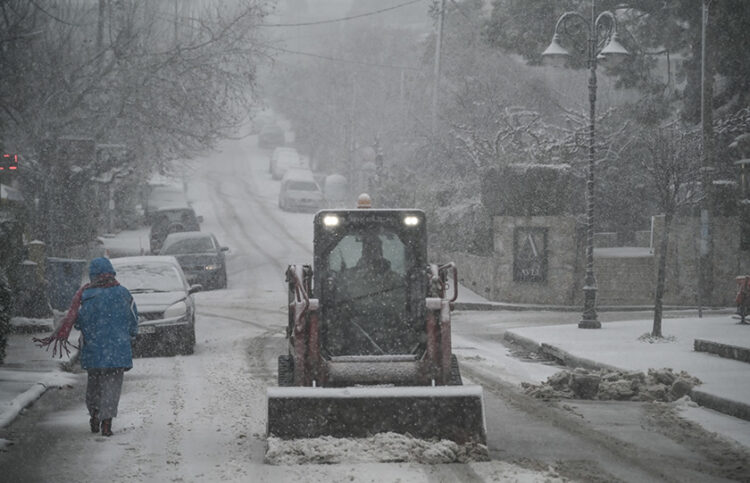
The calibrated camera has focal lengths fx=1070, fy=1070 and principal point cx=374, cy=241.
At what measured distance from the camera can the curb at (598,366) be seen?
11969 millimetres

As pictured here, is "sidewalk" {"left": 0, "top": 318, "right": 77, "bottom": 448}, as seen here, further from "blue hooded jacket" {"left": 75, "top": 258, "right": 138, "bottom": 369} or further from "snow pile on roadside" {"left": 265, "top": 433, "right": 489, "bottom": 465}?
"snow pile on roadside" {"left": 265, "top": 433, "right": 489, "bottom": 465}

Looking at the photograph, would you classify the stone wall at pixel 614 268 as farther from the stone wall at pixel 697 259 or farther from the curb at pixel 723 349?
the curb at pixel 723 349

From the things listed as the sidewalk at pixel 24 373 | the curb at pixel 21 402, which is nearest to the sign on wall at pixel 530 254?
the sidewalk at pixel 24 373

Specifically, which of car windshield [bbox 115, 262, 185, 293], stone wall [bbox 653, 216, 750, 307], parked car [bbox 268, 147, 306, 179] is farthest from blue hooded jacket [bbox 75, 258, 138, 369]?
parked car [bbox 268, 147, 306, 179]

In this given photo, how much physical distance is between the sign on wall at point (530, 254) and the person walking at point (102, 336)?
66.2 ft

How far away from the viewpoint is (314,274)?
10477mm

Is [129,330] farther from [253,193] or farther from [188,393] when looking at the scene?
[253,193]

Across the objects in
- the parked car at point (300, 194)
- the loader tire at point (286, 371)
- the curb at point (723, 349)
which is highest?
the parked car at point (300, 194)

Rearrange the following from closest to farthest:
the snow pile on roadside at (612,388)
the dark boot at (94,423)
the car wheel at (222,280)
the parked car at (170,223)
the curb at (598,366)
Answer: the dark boot at (94,423) < the curb at (598,366) < the snow pile on roadside at (612,388) < the car wheel at (222,280) < the parked car at (170,223)

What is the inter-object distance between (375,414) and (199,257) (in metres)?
22.0

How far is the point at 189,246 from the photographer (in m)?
31.3

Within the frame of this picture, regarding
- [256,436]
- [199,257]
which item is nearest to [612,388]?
[256,436]

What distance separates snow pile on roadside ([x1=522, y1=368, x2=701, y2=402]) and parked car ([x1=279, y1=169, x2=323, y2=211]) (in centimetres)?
4496

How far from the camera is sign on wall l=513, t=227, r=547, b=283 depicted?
29891 millimetres
